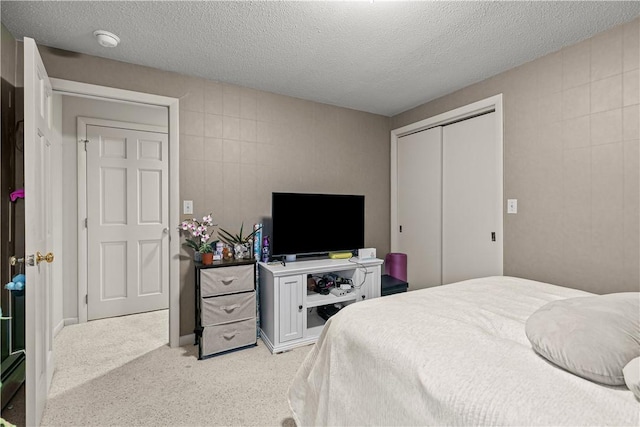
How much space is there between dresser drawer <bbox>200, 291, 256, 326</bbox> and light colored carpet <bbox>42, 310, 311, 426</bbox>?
29cm

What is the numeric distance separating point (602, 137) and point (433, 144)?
4.64ft

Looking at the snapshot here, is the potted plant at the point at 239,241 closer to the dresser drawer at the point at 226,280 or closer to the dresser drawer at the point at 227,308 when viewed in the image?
the dresser drawer at the point at 226,280

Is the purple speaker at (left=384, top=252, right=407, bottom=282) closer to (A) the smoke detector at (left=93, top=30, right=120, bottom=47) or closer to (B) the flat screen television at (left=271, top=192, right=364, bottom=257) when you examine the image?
(B) the flat screen television at (left=271, top=192, right=364, bottom=257)

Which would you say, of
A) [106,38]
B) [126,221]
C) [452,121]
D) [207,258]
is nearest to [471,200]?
[452,121]

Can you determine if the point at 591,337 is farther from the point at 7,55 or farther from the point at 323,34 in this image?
the point at 7,55

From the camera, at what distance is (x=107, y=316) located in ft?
10.7

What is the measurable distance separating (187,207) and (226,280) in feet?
2.39

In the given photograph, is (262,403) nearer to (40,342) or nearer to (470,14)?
(40,342)

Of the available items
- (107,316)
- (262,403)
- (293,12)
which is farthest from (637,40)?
(107,316)

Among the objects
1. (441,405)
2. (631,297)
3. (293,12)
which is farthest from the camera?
(293,12)

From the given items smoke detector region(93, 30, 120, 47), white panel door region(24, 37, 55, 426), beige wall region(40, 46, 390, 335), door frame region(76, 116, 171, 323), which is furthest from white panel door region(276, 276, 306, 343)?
door frame region(76, 116, 171, 323)

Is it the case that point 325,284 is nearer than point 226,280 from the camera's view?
No

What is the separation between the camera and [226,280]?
8.09ft

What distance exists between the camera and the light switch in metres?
2.62
